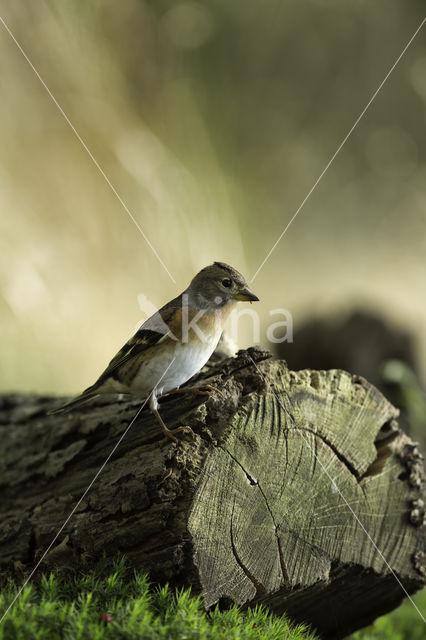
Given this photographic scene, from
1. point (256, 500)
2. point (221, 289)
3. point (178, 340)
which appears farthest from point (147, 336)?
point (256, 500)

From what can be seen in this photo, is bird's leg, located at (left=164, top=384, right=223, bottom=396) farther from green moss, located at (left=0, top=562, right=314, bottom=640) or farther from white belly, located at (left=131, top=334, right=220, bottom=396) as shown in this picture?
green moss, located at (left=0, top=562, right=314, bottom=640)

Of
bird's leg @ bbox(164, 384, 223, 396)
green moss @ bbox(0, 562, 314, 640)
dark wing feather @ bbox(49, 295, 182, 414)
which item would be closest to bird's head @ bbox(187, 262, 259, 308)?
dark wing feather @ bbox(49, 295, 182, 414)

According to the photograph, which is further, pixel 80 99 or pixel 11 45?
pixel 11 45

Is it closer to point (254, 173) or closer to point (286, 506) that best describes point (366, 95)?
point (254, 173)

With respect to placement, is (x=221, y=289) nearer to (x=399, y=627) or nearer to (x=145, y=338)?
(x=145, y=338)

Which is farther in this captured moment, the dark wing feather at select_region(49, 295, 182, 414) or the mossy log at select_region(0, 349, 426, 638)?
the dark wing feather at select_region(49, 295, 182, 414)

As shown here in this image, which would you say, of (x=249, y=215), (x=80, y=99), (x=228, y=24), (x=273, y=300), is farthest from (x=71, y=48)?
(x=273, y=300)

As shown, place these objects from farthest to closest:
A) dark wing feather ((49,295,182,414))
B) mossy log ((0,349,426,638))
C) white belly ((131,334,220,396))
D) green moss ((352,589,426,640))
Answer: green moss ((352,589,426,640)) < dark wing feather ((49,295,182,414)) < white belly ((131,334,220,396)) < mossy log ((0,349,426,638))

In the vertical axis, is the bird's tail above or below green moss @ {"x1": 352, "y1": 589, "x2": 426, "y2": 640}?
above

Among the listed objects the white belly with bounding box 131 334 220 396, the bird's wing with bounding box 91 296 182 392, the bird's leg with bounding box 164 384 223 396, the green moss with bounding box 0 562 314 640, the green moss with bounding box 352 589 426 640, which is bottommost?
the green moss with bounding box 352 589 426 640
